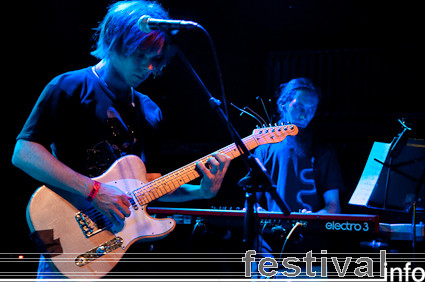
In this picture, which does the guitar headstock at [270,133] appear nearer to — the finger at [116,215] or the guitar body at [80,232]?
the guitar body at [80,232]

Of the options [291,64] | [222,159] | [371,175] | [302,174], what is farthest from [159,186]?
[291,64]

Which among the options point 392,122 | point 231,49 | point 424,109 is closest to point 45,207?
point 231,49

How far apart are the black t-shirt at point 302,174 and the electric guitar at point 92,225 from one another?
1.51 m

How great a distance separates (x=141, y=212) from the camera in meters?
2.61

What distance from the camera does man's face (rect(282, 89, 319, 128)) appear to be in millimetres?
4262

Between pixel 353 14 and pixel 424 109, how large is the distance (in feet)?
4.64

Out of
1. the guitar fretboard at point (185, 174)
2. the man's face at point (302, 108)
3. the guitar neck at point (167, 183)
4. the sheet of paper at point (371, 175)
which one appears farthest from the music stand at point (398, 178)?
the guitar neck at point (167, 183)

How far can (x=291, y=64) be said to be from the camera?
208 inches

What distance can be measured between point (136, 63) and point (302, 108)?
215cm

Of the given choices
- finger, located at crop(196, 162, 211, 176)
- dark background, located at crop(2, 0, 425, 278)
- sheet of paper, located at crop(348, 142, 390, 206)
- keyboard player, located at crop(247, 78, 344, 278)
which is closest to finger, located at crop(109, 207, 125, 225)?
finger, located at crop(196, 162, 211, 176)

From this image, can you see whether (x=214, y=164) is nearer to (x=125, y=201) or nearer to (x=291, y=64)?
(x=125, y=201)

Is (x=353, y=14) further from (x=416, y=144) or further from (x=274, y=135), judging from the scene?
(x=274, y=135)

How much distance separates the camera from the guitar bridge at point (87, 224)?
7.77 feet

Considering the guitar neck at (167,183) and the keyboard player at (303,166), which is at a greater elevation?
the keyboard player at (303,166)
